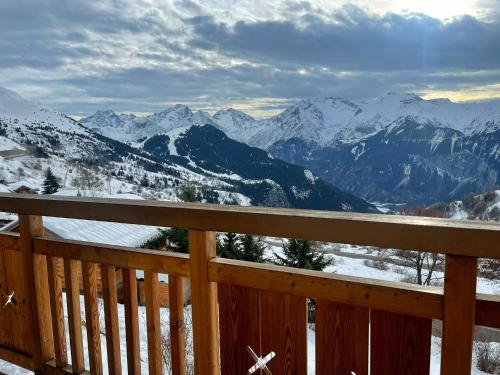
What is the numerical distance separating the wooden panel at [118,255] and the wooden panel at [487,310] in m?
0.92

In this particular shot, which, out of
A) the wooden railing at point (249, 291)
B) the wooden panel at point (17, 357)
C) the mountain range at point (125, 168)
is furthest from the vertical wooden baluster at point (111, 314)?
the mountain range at point (125, 168)

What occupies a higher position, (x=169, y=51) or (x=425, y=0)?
(x=169, y=51)

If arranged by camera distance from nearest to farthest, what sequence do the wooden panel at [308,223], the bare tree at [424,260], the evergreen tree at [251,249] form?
the wooden panel at [308,223]
the bare tree at [424,260]
the evergreen tree at [251,249]

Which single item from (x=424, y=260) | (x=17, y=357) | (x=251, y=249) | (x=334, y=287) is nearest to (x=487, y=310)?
Answer: (x=334, y=287)

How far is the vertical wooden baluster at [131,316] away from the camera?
1.77 metres

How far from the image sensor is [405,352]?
52.1 inches

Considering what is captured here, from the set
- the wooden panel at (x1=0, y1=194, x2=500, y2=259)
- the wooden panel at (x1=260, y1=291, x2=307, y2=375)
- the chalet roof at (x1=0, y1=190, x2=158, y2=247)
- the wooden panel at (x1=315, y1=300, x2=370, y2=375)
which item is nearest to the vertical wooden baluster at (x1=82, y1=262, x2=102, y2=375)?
the wooden panel at (x1=0, y1=194, x2=500, y2=259)

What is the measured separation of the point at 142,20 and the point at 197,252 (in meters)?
5.43

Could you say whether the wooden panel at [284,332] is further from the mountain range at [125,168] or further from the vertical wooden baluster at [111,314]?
the mountain range at [125,168]

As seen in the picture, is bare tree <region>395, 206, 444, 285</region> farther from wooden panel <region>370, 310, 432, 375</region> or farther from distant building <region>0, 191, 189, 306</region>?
distant building <region>0, 191, 189, 306</region>

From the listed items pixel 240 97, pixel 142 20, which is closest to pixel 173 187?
pixel 240 97

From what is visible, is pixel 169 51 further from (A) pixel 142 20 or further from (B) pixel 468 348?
(B) pixel 468 348

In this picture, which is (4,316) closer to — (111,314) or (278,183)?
(111,314)

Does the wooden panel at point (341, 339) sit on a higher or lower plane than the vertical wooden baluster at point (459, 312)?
lower
